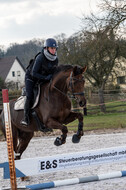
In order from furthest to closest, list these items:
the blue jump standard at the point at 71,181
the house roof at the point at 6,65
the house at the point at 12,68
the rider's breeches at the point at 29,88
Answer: the house at the point at 12,68
the house roof at the point at 6,65
the rider's breeches at the point at 29,88
the blue jump standard at the point at 71,181

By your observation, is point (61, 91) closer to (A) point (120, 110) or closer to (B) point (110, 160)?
(B) point (110, 160)

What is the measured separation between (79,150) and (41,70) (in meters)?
3.89

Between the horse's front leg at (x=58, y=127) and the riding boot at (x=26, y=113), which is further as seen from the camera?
the riding boot at (x=26, y=113)

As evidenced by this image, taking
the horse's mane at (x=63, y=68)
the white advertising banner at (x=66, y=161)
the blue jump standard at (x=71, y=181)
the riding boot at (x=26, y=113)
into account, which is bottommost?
the blue jump standard at (x=71, y=181)

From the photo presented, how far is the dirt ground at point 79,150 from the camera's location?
5000 mm

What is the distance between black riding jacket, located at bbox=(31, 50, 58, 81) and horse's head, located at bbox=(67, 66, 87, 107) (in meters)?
0.53

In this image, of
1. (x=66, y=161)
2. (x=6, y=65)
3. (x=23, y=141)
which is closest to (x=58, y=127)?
(x=66, y=161)

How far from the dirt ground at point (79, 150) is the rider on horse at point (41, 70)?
1194mm

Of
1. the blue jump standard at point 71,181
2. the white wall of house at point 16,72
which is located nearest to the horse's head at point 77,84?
the blue jump standard at point 71,181

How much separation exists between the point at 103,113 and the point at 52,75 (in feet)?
44.5

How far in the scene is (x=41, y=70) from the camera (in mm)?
5609

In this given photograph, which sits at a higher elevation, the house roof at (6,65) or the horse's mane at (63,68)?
the house roof at (6,65)

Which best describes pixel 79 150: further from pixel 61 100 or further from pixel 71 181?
pixel 71 181

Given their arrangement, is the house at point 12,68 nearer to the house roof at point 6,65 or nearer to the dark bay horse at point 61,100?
the house roof at point 6,65
